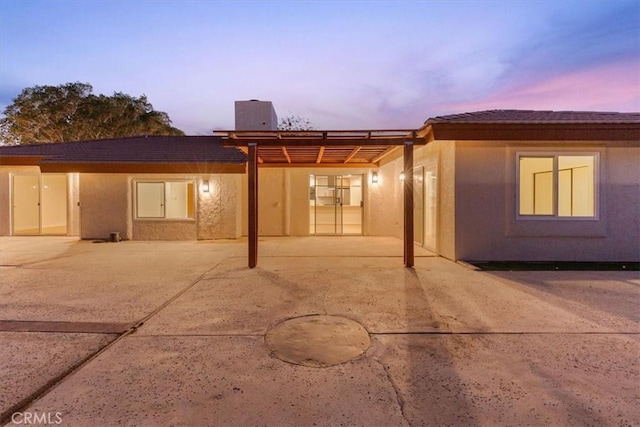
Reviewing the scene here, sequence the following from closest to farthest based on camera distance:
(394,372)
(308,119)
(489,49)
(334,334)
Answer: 1. (394,372)
2. (334,334)
3. (489,49)
4. (308,119)

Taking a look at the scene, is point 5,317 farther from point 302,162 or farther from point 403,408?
point 302,162

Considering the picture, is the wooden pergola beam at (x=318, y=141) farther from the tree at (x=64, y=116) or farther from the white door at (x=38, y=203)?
the tree at (x=64, y=116)

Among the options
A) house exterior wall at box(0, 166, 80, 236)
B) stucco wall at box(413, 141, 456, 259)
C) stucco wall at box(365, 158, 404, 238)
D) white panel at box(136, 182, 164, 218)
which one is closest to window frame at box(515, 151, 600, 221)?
stucco wall at box(413, 141, 456, 259)

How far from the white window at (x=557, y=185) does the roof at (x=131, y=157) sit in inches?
332

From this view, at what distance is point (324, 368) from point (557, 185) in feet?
24.0

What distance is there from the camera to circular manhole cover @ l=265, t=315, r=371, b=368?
326cm

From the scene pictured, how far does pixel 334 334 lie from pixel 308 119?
33.3 m

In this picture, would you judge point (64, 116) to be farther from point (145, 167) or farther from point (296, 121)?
point (145, 167)

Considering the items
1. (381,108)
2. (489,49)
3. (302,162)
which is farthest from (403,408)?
(381,108)

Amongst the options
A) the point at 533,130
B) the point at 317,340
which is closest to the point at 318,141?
the point at 533,130

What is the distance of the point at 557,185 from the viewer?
776cm

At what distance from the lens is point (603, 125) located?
749 centimetres

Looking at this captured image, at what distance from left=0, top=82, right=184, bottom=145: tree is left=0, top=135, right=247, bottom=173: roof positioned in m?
13.5

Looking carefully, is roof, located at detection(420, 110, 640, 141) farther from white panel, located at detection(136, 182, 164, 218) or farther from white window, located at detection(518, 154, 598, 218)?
white panel, located at detection(136, 182, 164, 218)
